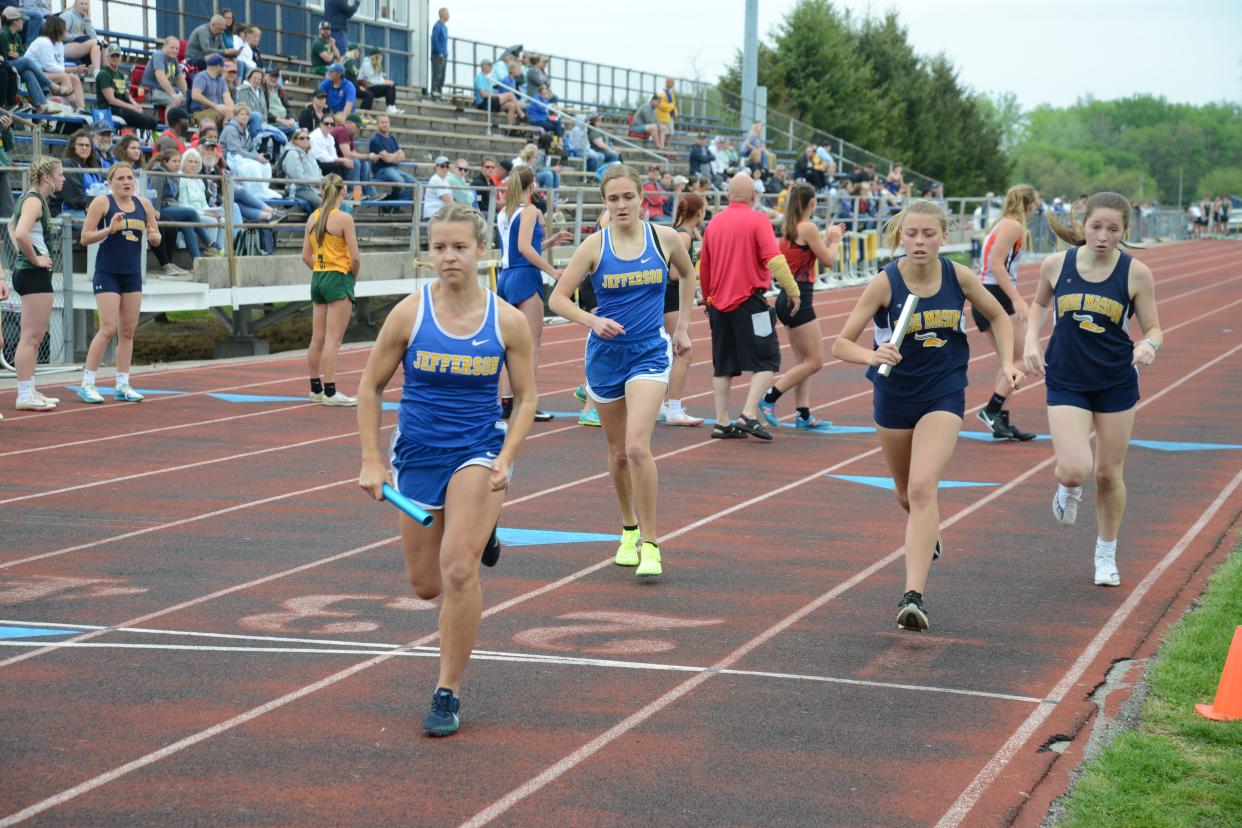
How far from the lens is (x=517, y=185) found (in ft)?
39.6

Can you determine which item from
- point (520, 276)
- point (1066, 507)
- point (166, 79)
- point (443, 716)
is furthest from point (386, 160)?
point (443, 716)

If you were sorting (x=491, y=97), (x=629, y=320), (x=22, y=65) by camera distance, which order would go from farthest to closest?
Result: 1. (x=491, y=97)
2. (x=22, y=65)
3. (x=629, y=320)

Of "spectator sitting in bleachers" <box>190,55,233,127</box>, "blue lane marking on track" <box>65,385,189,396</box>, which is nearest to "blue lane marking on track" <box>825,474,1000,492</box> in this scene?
"blue lane marking on track" <box>65,385,189,396</box>

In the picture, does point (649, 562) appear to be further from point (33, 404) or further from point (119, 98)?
point (119, 98)

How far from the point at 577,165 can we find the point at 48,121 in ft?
46.7

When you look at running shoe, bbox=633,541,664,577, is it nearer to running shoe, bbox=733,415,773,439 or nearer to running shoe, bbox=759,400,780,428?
running shoe, bbox=733,415,773,439

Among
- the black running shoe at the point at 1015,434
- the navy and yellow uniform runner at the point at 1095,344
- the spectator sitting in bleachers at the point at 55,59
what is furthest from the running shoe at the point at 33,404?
the navy and yellow uniform runner at the point at 1095,344

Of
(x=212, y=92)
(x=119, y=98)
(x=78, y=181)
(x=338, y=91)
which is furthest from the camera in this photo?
(x=338, y=91)

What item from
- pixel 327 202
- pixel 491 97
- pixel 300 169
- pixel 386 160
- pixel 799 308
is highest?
pixel 491 97

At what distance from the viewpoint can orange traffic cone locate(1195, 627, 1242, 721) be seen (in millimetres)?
5535

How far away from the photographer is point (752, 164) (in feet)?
117

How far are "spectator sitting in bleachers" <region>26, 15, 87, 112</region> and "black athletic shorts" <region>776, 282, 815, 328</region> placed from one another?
1049cm

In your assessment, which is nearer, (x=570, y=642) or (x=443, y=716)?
(x=443, y=716)

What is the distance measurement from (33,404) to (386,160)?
10191mm
